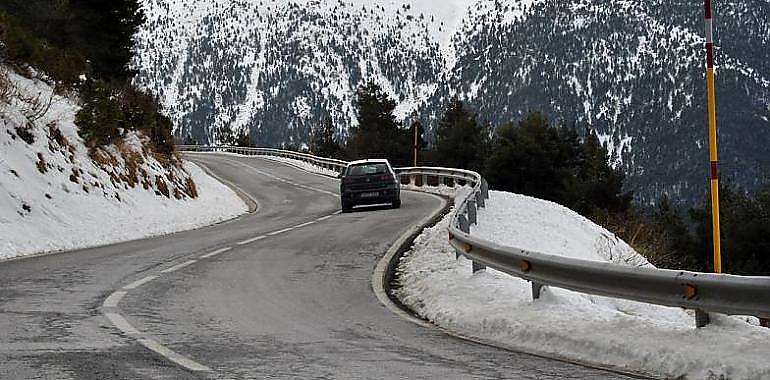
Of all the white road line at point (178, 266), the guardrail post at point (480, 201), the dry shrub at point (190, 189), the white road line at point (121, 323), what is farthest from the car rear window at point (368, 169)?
the white road line at point (121, 323)

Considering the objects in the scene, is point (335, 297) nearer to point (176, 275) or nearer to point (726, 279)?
point (176, 275)

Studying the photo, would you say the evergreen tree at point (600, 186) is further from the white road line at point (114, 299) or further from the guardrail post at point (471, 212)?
the white road line at point (114, 299)

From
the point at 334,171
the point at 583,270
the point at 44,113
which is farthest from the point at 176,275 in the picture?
the point at 334,171

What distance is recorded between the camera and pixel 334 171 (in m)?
53.0

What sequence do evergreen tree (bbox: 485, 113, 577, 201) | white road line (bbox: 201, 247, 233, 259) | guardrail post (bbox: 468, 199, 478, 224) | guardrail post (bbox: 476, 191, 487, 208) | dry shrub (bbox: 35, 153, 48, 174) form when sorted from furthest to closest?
evergreen tree (bbox: 485, 113, 577, 201)
dry shrub (bbox: 35, 153, 48, 174)
guardrail post (bbox: 476, 191, 487, 208)
guardrail post (bbox: 468, 199, 478, 224)
white road line (bbox: 201, 247, 233, 259)

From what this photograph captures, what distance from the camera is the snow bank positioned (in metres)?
5.94

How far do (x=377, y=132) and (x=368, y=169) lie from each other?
62.2 m

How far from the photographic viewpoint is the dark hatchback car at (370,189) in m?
26.9

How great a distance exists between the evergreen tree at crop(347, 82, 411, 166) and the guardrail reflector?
80.1 m

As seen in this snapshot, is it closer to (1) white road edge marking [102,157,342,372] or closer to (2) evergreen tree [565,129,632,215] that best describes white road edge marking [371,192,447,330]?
(1) white road edge marking [102,157,342,372]

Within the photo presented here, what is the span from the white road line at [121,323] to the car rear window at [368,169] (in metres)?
18.7

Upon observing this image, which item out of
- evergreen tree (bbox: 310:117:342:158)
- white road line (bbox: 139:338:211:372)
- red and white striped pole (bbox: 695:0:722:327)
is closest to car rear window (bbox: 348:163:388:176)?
red and white striped pole (bbox: 695:0:722:327)

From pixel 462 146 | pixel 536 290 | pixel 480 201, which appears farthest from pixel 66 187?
pixel 462 146

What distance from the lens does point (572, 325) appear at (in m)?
7.37
